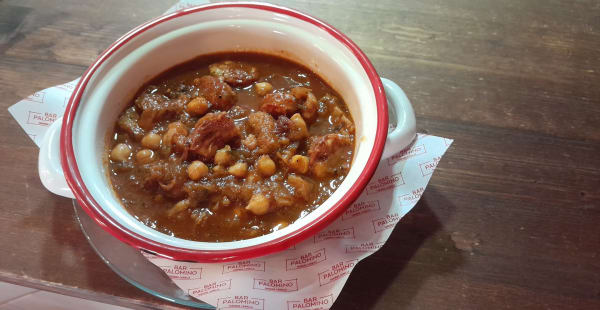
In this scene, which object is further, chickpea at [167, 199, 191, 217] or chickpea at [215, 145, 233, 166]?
chickpea at [215, 145, 233, 166]

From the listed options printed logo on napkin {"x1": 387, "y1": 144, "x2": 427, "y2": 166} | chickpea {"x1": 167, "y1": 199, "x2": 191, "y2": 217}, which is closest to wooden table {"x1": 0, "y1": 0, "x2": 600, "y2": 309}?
printed logo on napkin {"x1": 387, "y1": 144, "x2": 427, "y2": 166}

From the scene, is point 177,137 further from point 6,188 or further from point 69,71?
point 69,71

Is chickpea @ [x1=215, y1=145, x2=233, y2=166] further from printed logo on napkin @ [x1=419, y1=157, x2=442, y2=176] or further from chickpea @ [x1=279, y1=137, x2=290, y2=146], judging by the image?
printed logo on napkin @ [x1=419, y1=157, x2=442, y2=176]

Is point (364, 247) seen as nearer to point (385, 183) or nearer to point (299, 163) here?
point (385, 183)

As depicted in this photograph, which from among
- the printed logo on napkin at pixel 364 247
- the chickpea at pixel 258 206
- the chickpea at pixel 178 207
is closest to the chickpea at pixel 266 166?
the chickpea at pixel 258 206

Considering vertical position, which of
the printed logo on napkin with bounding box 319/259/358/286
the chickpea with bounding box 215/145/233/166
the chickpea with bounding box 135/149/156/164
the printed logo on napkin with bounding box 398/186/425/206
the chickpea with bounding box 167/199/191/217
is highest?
→ the chickpea with bounding box 135/149/156/164

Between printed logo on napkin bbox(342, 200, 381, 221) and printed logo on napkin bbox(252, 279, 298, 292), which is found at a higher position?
printed logo on napkin bbox(342, 200, 381, 221)

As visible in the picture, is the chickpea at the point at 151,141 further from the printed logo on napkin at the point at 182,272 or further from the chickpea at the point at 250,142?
the printed logo on napkin at the point at 182,272
